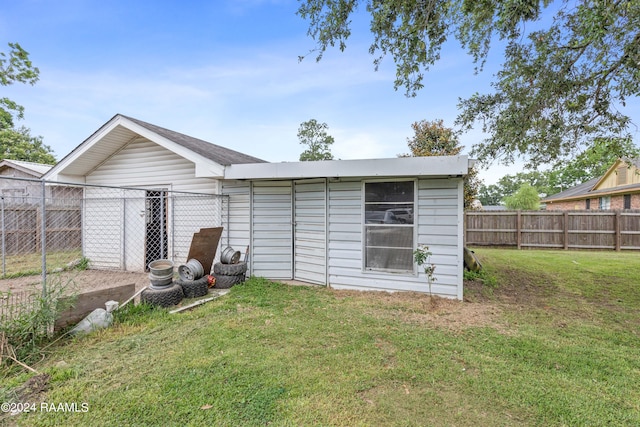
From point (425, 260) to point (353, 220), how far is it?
54.5 inches

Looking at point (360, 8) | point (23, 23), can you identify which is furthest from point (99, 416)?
point (23, 23)

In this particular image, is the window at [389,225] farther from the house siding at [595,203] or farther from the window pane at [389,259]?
the house siding at [595,203]

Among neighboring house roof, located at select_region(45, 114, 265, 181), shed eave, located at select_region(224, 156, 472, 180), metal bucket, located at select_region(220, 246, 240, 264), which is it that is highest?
neighboring house roof, located at select_region(45, 114, 265, 181)

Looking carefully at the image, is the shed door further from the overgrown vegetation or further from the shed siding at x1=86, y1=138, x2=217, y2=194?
the overgrown vegetation

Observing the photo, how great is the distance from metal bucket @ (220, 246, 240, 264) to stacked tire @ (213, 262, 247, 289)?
12 cm

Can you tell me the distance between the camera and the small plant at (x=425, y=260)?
4254 millimetres

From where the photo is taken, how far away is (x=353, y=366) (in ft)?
8.57

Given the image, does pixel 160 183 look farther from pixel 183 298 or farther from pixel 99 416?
pixel 99 416

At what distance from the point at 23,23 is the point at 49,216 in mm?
5463

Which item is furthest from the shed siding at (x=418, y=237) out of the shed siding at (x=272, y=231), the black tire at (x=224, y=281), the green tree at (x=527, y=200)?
the green tree at (x=527, y=200)

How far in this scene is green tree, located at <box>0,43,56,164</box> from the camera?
9641 mm

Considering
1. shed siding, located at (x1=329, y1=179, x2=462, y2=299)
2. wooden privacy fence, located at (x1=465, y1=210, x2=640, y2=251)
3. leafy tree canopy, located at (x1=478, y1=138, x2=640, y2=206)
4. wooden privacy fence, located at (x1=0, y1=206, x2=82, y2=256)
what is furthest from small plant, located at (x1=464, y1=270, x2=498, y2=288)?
wooden privacy fence, located at (x1=0, y1=206, x2=82, y2=256)

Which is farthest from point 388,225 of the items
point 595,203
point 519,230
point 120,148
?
point 595,203

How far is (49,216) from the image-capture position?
351 inches
